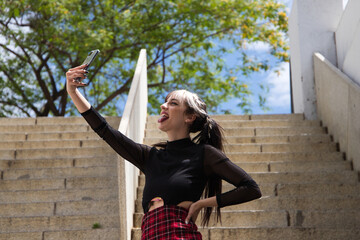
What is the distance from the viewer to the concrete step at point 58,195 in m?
5.50

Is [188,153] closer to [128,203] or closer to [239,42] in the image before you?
[128,203]

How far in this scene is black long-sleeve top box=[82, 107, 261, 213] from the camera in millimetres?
2070

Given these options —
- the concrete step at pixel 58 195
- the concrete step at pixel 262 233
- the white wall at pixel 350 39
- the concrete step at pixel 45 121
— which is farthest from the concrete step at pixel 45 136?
the white wall at pixel 350 39

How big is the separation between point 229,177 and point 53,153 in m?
5.05

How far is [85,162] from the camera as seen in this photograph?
6406mm

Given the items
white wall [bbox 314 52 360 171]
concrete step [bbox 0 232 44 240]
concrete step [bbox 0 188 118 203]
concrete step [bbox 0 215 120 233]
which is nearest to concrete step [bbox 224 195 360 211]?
white wall [bbox 314 52 360 171]

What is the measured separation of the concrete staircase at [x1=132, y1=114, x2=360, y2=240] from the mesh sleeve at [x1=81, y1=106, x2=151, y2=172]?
7.80 ft

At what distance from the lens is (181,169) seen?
2.13 m

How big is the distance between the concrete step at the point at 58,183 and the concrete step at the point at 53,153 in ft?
2.89

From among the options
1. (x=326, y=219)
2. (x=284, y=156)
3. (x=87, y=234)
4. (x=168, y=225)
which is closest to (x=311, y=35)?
(x=284, y=156)

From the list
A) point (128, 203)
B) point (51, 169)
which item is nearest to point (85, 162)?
point (51, 169)

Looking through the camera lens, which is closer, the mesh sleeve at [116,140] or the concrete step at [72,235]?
the mesh sleeve at [116,140]

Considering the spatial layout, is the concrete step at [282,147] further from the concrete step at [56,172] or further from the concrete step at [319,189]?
the concrete step at [56,172]

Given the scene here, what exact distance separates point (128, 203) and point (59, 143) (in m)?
3.06
